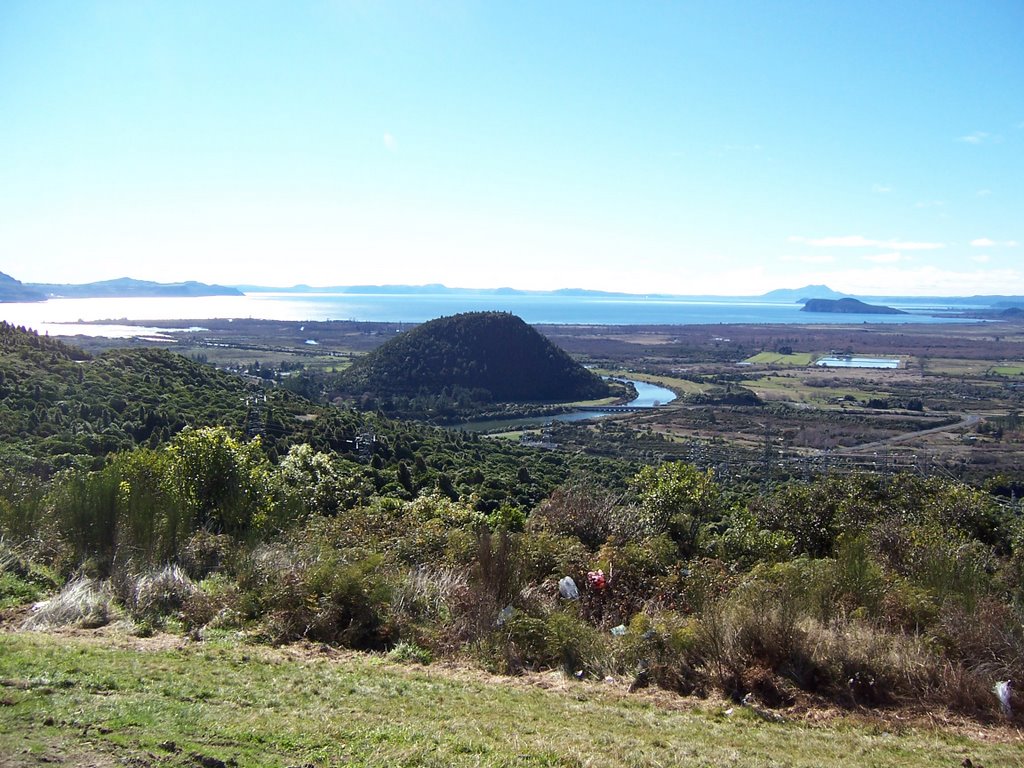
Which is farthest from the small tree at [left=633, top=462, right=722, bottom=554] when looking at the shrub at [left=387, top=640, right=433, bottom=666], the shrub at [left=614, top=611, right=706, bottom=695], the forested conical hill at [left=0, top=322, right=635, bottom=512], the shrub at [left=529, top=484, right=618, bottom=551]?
the forested conical hill at [left=0, top=322, right=635, bottom=512]

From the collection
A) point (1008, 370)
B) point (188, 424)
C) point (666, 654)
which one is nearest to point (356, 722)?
point (666, 654)

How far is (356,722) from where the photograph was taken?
21.0ft

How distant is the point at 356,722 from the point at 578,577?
5103mm

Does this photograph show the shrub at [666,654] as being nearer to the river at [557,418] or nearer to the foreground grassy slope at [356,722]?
the foreground grassy slope at [356,722]

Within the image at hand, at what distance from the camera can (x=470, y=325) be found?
96500 millimetres

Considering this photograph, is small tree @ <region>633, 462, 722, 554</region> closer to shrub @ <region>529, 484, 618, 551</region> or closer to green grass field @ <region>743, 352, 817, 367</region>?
shrub @ <region>529, 484, 618, 551</region>

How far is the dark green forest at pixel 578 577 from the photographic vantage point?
800cm

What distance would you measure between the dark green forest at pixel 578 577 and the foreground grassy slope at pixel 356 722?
694 millimetres

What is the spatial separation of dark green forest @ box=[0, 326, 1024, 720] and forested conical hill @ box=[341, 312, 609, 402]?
67.3m

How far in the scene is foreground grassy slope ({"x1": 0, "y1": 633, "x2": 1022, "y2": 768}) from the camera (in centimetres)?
548

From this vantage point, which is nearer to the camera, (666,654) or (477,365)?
(666,654)

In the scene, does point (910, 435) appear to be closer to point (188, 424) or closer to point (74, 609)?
point (188, 424)

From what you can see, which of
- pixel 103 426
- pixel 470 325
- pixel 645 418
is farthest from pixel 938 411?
pixel 103 426

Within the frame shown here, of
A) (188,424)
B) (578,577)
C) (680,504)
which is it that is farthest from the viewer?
(188,424)
